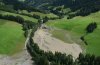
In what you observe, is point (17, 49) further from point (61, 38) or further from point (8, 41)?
point (61, 38)

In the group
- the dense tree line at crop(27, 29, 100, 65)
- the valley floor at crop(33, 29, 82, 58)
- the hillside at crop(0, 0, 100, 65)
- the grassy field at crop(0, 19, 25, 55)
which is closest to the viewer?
the dense tree line at crop(27, 29, 100, 65)

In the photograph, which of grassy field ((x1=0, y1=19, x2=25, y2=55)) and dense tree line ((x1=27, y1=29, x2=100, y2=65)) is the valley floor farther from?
dense tree line ((x1=27, y1=29, x2=100, y2=65))

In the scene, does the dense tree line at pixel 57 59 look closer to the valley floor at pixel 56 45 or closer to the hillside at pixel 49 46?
the hillside at pixel 49 46

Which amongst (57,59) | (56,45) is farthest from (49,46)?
(57,59)

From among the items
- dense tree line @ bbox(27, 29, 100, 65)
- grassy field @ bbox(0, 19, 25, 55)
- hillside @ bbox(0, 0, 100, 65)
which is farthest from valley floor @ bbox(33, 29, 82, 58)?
dense tree line @ bbox(27, 29, 100, 65)

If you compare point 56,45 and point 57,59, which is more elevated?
point 57,59

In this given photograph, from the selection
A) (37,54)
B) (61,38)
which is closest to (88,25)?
(61,38)

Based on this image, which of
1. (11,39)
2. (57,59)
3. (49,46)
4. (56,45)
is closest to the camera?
(57,59)

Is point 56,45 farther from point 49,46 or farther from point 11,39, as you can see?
point 11,39
